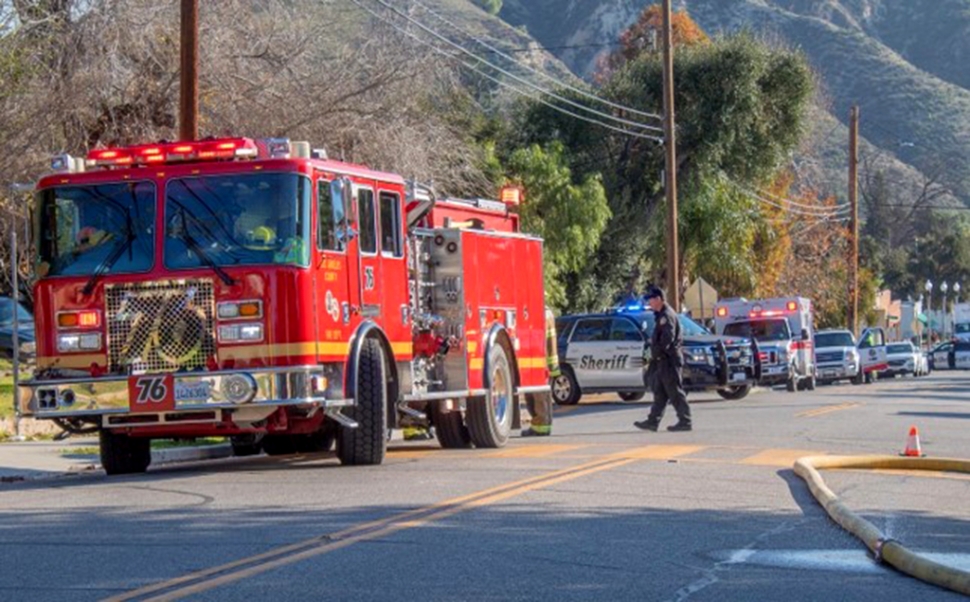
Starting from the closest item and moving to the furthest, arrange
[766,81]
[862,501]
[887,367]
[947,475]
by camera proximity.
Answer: [862,501], [947,475], [766,81], [887,367]

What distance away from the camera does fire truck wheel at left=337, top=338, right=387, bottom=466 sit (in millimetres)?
15562

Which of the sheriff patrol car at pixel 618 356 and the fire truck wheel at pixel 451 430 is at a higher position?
the sheriff patrol car at pixel 618 356

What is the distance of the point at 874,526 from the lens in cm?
1124

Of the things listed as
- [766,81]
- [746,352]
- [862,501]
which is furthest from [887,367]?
[862,501]

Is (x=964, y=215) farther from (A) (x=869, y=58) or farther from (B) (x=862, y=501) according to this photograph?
(B) (x=862, y=501)

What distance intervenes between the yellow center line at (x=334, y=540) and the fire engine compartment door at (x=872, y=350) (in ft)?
126

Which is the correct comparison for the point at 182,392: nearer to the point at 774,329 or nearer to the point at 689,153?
the point at 774,329

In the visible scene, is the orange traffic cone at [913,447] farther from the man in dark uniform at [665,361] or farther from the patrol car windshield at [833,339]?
the patrol car windshield at [833,339]

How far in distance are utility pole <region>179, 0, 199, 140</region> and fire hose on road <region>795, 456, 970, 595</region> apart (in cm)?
980

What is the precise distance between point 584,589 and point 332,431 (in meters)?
9.45

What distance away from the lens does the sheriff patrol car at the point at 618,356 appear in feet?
105

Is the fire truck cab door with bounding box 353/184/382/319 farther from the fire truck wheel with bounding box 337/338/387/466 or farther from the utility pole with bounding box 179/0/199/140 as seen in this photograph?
the utility pole with bounding box 179/0/199/140

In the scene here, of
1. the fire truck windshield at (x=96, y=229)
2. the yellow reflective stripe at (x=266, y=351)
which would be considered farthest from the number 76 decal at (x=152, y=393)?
the fire truck windshield at (x=96, y=229)

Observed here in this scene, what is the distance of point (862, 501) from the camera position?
13.3 metres
